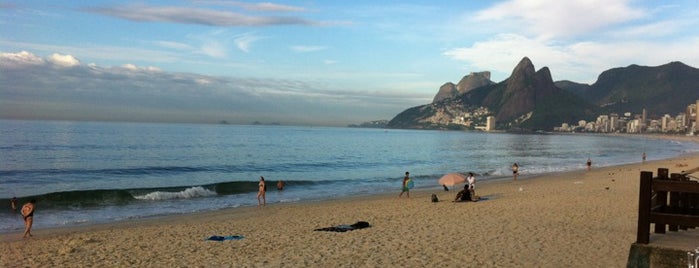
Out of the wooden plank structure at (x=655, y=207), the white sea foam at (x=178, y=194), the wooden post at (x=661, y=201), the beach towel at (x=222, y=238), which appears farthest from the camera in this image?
the white sea foam at (x=178, y=194)

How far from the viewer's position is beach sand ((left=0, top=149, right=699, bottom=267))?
11.3 meters

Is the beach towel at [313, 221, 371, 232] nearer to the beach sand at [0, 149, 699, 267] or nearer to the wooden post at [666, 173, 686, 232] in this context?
the beach sand at [0, 149, 699, 267]

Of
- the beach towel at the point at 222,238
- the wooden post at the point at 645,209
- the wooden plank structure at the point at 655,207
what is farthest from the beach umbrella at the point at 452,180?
the wooden post at the point at 645,209

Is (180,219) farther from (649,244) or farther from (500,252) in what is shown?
(649,244)

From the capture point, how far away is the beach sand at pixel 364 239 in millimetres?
11312

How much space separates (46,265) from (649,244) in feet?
38.2

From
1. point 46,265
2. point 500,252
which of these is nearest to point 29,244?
point 46,265

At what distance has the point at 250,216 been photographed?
1977 cm

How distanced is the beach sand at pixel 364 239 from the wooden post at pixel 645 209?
1.83ft

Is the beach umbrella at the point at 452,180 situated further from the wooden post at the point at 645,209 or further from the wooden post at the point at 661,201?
the wooden post at the point at 645,209

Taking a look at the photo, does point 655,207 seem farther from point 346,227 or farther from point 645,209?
point 346,227

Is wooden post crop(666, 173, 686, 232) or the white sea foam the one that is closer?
wooden post crop(666, 173, 686, 232)

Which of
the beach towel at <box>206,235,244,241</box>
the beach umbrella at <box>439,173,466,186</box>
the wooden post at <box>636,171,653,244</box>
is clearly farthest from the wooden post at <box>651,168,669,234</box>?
the beach umbrella at <box>439,173,466,186</box>

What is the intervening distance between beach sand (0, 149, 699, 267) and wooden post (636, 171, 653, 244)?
0.56 meters
